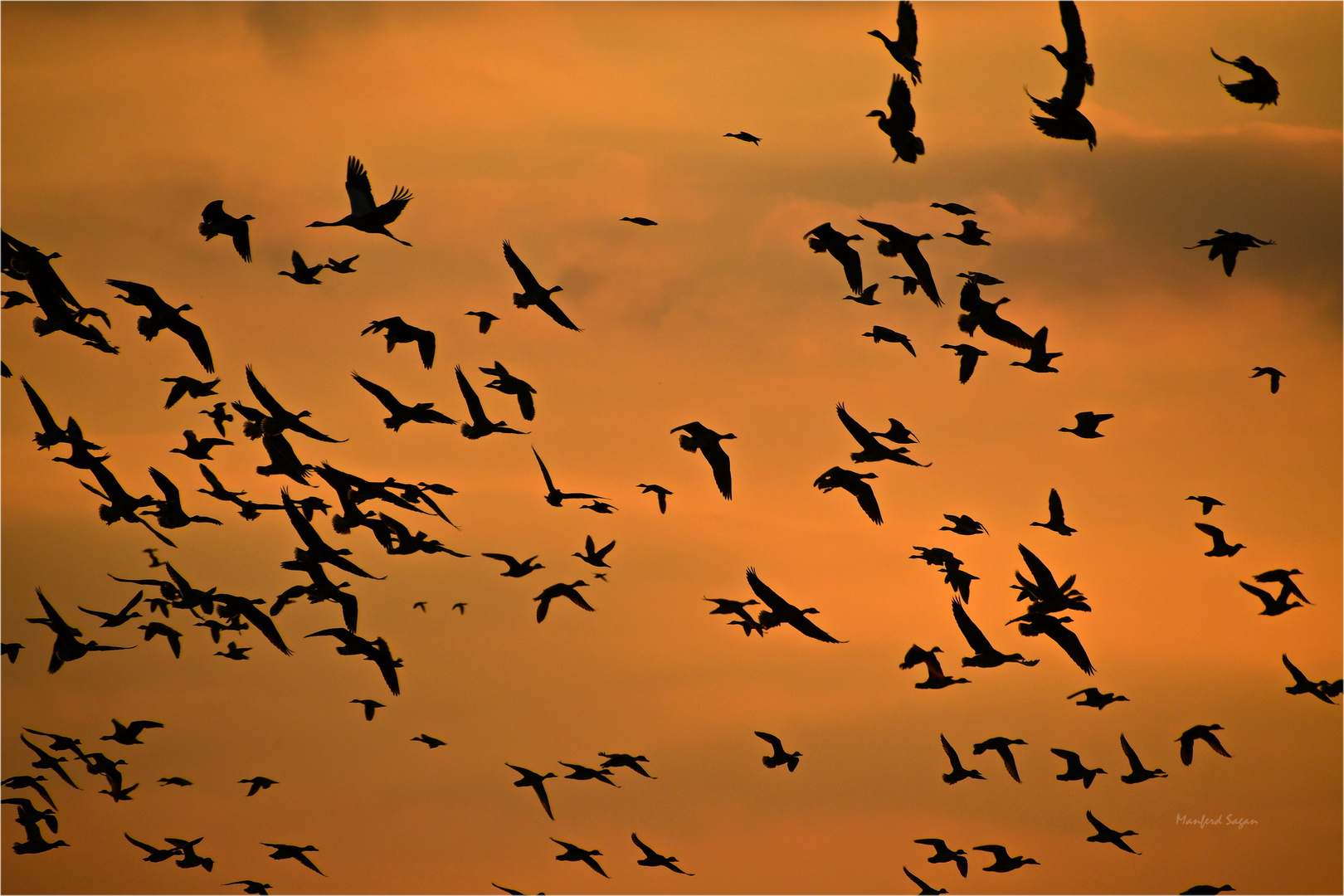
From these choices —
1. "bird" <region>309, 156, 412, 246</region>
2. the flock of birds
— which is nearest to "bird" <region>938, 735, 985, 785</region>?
the flock of birds

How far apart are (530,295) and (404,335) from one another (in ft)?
12.6

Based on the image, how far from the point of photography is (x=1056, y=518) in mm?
37000

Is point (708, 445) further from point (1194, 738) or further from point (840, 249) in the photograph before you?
point (1194, 738)

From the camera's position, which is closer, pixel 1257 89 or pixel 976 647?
pixel 1257 89

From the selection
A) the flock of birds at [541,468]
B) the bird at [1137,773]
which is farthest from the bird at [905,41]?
the bird at [1137,773]

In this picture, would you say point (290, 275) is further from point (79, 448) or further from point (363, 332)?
point (79, 448)

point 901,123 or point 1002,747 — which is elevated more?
point 901,123

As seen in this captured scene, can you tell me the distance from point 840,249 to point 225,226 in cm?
1361

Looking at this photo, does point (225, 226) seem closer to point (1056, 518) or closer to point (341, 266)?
point (341, 266)

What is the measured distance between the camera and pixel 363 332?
3275cm

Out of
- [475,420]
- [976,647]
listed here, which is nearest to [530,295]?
[475,420]

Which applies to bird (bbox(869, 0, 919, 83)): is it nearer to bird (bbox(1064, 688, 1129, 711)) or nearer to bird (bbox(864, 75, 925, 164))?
bird (bbox(864, 75, 925, 164))

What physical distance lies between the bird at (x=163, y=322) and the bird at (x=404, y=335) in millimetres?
3728

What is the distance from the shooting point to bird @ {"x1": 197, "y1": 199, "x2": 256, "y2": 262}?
2986 cm
